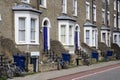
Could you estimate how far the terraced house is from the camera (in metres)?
28.3

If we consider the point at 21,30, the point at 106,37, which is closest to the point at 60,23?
the point at 21,30

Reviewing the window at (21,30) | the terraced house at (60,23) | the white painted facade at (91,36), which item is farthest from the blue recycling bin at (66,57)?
the white painted facade at (91,36)

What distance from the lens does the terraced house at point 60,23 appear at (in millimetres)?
28328

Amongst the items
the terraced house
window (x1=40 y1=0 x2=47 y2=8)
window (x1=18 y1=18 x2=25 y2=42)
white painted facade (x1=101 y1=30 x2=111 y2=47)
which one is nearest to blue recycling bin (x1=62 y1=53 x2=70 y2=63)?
the terraced house

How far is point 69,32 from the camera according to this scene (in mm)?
37969

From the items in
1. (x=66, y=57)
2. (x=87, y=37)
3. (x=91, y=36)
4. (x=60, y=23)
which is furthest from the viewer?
(x=91, y=36)

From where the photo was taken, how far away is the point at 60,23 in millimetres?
36875

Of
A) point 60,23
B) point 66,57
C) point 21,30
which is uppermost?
point 60,23

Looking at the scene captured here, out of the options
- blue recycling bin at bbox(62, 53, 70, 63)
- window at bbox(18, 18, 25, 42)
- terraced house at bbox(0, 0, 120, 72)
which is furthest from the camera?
blue recycling bin at bbox(62, 53, 70, 63)

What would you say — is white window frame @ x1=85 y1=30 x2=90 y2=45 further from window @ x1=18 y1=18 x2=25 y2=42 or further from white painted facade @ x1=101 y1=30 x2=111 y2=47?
window @ x1=18 y1=18 x2=25 y2=42

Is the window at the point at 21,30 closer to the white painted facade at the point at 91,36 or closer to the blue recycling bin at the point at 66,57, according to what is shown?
the blue recycling bin at the point at 66,57

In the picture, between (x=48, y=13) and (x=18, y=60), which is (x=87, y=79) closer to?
(x=18, y=60)

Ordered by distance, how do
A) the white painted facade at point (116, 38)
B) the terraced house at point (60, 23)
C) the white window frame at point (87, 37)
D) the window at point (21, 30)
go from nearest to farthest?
the terraced house at point (60, 23), the window at point (21, 30), the white window frame at point (87, 37), the white painted facade at point (116, 38)

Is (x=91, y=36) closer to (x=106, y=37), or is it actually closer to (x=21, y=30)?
(x=106, y=37)
